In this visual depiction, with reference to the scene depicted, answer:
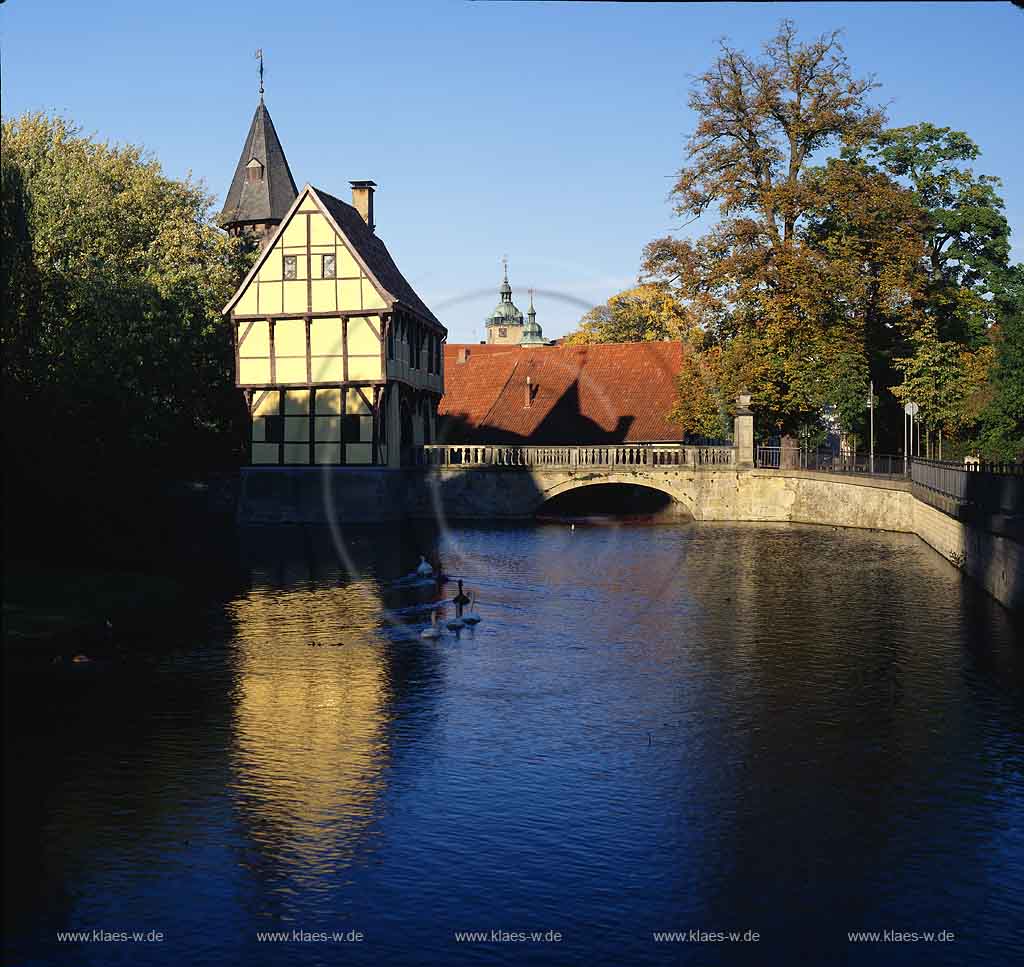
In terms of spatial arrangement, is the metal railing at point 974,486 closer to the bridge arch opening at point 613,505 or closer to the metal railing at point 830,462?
the metal railing at point 830,462

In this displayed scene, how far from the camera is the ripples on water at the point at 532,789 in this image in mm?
11758

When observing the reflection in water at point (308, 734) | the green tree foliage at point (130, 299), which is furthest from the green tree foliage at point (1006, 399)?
the green tree foliage at point (130, 299)

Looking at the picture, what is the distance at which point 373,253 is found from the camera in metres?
56.1

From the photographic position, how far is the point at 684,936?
1144 cm

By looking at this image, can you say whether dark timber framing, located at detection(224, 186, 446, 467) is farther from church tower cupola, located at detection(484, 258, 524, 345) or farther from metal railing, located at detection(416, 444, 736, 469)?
church tower cupola, located at detection(484, 258, 524, 345)

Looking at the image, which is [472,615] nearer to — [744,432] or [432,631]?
[432,631]

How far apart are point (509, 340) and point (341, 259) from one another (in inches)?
4303

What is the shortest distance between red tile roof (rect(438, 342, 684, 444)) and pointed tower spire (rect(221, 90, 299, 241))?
13.3 m

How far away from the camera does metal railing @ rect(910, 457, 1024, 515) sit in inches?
1105

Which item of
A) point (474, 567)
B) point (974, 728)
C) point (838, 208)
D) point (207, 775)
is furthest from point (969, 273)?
point (207, 775)

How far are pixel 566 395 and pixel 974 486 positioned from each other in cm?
3688

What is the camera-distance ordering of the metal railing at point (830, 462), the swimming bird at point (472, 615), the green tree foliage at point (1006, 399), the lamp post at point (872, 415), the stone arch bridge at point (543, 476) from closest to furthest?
the swimming bird at point (472, 615)
the green tree foliage at point (1006, 399)
the lamp post at point (872, 415)
the metal railing at point (830, 462)
the stone arch bridge at point (543, 476)

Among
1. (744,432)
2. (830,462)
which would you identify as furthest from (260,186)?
(830,462)

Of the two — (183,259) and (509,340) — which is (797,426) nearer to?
(183,259)
